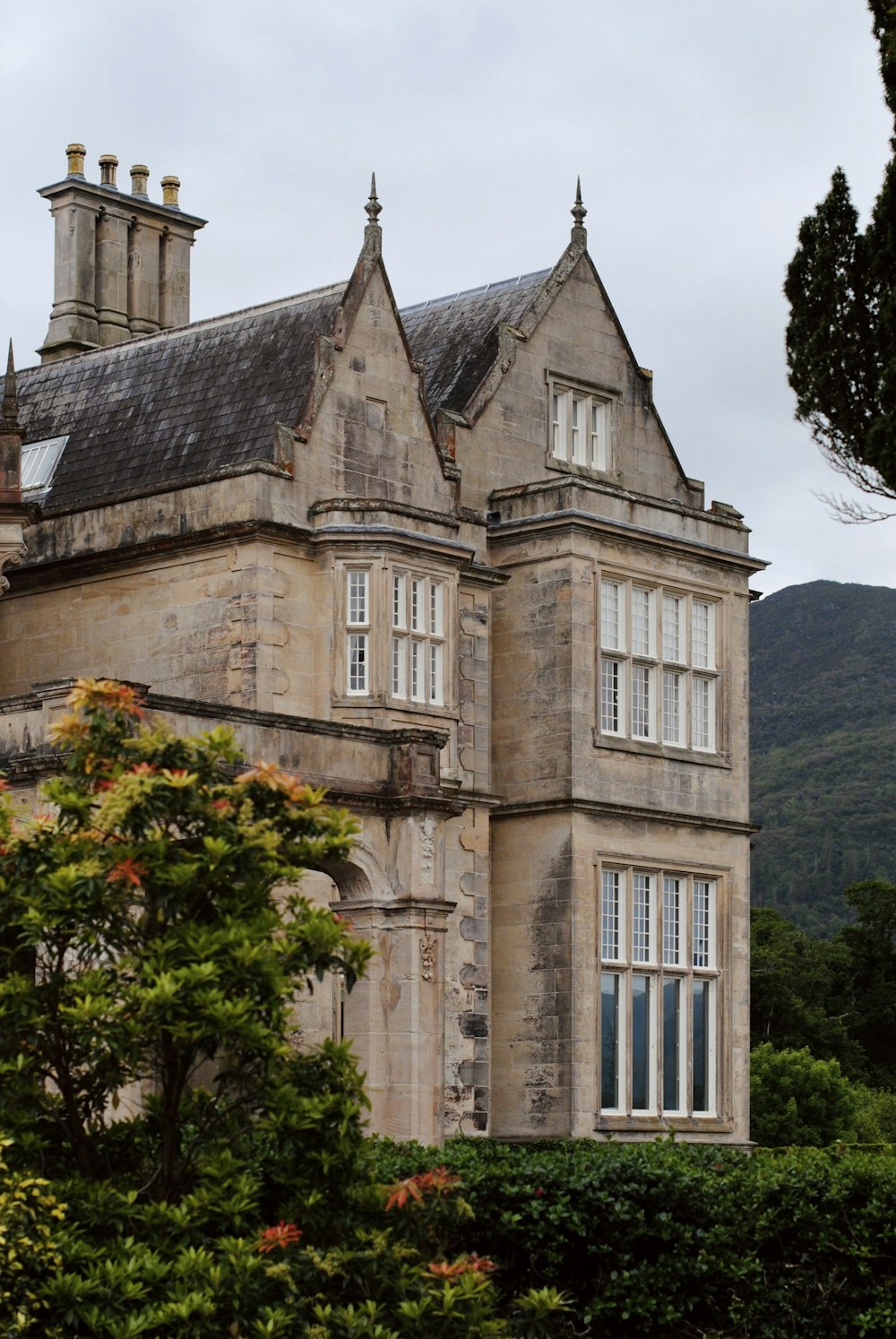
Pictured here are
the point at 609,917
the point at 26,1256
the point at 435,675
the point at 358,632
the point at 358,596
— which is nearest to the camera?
the point at 26,1256

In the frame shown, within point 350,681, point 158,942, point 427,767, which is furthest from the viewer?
point 350,681

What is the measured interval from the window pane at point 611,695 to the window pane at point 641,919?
6.87ft

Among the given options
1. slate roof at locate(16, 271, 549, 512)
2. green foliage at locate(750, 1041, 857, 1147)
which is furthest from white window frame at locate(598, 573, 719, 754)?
green foliage at locate(750, 1041, 857, 1147)

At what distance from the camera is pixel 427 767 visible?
26500 millimetres

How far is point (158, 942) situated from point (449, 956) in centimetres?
1663

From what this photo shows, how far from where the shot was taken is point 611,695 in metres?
32.5

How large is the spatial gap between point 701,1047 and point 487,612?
6815 mm

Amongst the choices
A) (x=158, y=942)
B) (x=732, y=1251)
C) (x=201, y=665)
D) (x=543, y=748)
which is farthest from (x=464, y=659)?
(x=158, y=942)

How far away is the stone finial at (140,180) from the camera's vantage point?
41062mm

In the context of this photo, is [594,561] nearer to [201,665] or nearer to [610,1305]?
[201,665]

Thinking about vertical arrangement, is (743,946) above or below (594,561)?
below

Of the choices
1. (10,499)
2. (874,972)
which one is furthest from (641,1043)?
(874,972)

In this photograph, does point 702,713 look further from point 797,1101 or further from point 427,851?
point 797,1101

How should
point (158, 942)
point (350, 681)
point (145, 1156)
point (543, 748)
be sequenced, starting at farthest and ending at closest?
point (543, 748) < point (350, 681) < point (145, 1156) < point (158, 942)
